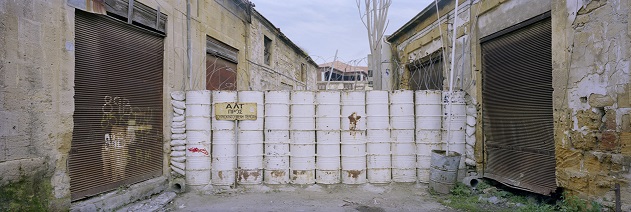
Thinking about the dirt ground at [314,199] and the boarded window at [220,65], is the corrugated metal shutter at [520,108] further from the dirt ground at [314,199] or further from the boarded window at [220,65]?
the boarded window at [220,65]

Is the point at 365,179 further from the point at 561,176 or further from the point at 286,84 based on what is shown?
the point at 286,84

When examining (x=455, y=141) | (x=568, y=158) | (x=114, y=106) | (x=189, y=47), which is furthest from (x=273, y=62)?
(x=568, y=158)

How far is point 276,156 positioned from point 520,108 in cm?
411

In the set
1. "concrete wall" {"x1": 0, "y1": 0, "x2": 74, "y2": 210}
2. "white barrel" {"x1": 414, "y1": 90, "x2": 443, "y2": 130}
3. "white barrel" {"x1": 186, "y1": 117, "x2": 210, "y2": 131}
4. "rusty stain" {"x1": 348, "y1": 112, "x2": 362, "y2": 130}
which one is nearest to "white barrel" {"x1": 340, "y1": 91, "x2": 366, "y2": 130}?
"rusty stain" {"x1": 348, "y1": 112, "x2": 362, "y2": 130}

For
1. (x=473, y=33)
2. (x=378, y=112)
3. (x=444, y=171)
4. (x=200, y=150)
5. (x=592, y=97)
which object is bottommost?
(x=444, y=171)

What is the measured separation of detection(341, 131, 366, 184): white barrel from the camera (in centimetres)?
593

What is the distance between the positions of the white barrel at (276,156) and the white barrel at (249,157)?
11cm

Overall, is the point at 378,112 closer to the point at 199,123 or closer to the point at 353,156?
the point at 353,156

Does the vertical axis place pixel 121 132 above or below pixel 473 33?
below

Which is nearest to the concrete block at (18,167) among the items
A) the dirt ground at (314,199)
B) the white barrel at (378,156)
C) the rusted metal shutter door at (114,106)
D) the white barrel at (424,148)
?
the rusted metal shutter door at (114,106)

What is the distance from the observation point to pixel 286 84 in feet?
46.5

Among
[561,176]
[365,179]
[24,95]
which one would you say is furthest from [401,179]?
[24,95]

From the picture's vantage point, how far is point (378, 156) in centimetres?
598

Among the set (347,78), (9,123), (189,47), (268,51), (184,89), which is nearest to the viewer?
(9,123)
